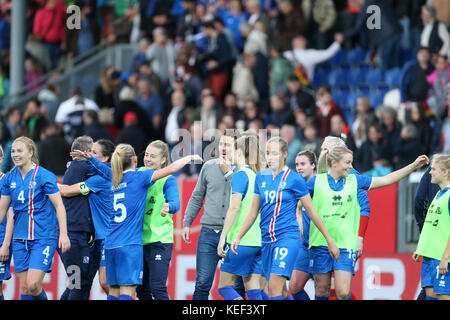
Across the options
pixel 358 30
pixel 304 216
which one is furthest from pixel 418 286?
pixel 358 30

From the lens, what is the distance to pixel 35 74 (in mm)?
20453

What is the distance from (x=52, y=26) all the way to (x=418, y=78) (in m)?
8.26

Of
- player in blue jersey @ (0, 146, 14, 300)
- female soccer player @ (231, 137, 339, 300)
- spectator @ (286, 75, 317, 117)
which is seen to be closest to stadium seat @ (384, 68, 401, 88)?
spectator @ (286, 75, 317, 117)

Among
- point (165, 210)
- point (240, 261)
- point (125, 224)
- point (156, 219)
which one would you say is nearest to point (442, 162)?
point (240, 261)

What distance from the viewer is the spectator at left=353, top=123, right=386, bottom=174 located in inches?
555

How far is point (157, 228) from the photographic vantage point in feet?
34.0

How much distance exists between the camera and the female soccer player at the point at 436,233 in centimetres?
947

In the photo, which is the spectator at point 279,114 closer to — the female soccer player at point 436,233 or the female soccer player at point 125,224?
the female soccer player at point 125,224

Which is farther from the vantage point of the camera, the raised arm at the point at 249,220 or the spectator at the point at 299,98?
the spectator at the point at 299,98

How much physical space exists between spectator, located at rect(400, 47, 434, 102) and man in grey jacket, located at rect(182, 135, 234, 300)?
19.9 ft

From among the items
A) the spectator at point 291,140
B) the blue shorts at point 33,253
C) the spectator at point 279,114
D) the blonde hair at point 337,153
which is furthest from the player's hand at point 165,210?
the spectator at point 279,114

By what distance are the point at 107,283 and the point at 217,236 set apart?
1.28m

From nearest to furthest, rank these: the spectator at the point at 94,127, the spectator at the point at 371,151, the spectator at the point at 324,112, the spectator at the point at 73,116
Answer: the spectator at the point at 371,151 → the spectator at the point at 324,112 → the spectator at the point at 94,127 → the spectator at the point at 73,116

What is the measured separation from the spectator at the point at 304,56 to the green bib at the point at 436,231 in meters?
8.50
